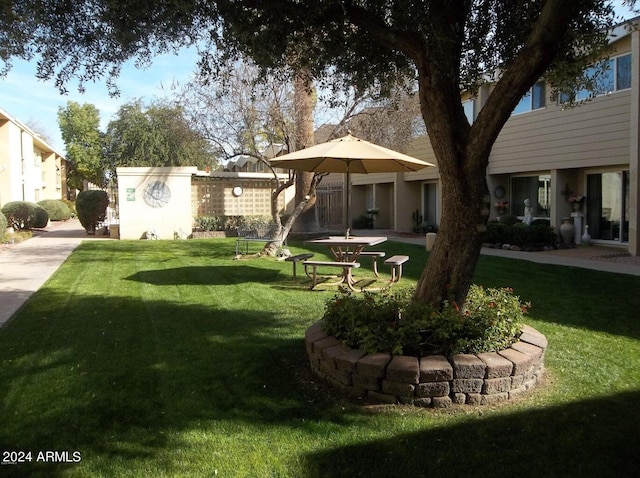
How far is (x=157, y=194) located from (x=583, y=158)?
1389cm

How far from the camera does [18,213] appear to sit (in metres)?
21.0

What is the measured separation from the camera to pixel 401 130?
15.0 metres

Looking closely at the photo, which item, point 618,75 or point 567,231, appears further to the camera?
point 567,231

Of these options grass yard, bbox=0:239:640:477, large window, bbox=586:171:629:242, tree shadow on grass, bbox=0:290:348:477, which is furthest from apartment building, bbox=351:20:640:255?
tree shadow on grass, bbox=0:290:348:477

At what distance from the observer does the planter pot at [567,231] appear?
14.6 m

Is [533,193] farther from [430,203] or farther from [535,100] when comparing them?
[430,203]

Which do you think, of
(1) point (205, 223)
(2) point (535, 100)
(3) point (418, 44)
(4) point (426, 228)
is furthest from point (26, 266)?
(2) point (535, 100)

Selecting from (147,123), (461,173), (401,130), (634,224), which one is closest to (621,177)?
(634,224)

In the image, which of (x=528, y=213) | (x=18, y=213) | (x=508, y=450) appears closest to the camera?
(x=508, y=450)

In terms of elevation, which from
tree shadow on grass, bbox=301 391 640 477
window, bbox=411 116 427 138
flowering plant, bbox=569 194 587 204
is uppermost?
window, bbox=411 116 427 138

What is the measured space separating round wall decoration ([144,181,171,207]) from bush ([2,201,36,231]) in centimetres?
637

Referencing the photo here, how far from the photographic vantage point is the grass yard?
3107 mm

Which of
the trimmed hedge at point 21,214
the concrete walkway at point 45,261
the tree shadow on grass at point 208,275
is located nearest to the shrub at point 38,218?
the trimmed hedge at point 21,214

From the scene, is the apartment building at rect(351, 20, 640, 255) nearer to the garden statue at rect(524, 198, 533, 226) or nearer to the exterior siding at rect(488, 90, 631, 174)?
the exterior siding at rect(488, 90, 631, 174)
